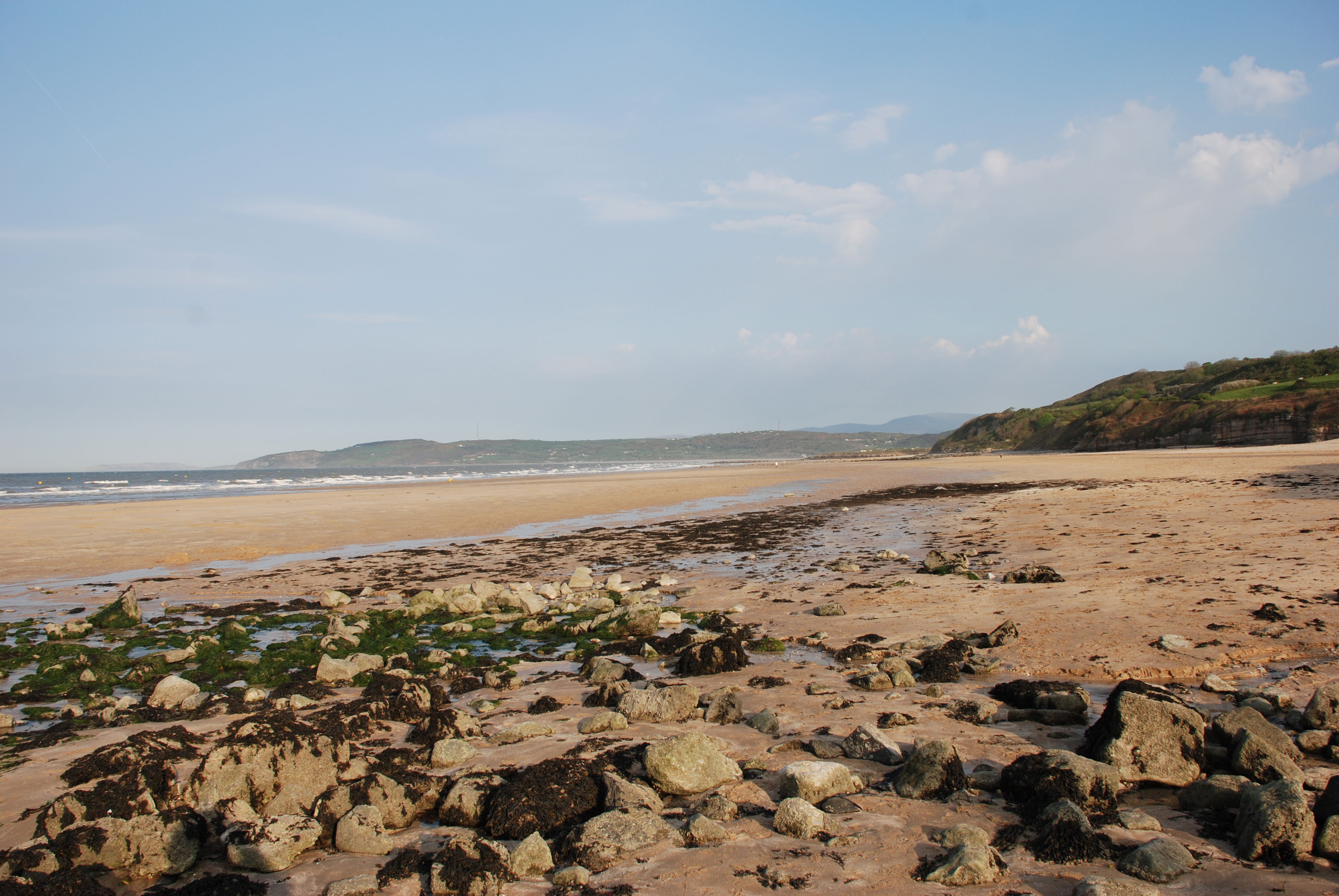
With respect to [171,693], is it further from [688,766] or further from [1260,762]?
[1260,762]

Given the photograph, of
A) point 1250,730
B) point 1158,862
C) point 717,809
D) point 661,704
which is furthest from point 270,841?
point 1250,730

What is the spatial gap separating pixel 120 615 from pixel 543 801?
1039cm

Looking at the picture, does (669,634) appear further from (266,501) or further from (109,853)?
(266,501)

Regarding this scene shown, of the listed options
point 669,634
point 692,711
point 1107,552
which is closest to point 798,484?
point 1107,552

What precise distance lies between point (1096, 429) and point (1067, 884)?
229ft

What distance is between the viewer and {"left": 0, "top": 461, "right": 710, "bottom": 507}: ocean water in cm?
4709

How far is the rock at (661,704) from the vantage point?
6.23 metres

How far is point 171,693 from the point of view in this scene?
283 inches

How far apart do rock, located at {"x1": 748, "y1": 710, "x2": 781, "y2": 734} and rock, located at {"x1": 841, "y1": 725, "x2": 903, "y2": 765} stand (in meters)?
0.66

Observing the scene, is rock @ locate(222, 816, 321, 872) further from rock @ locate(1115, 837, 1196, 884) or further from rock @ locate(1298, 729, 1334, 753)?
rock @ locate(1298, 729, 1334, 753)

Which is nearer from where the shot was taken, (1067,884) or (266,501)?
(1067,884)

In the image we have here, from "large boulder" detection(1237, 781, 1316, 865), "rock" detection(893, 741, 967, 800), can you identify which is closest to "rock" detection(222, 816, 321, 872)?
"rock" detection(893, 741, 967, 800)

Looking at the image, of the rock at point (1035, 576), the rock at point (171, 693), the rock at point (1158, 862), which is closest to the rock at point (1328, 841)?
the rock at point (1158, 862)

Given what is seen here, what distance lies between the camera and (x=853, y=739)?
17.1 feet
